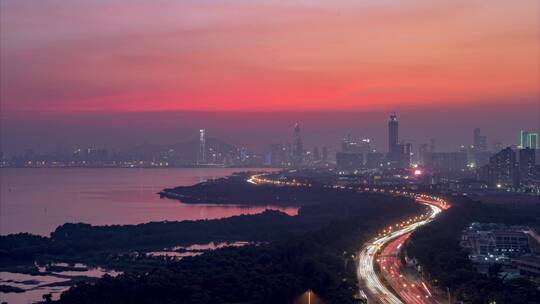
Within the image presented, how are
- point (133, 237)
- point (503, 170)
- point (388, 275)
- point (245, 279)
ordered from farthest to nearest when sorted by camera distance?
point (503, 170) → point (133, 237) → point (388, 275) → point (245, 279)

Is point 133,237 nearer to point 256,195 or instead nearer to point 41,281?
point 41,281

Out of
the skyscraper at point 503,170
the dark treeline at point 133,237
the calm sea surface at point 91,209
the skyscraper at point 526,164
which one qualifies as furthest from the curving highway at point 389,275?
the skyscraper at point 526,164

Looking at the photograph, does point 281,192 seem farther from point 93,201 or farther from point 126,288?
point 126,288

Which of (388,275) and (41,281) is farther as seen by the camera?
(41,281)

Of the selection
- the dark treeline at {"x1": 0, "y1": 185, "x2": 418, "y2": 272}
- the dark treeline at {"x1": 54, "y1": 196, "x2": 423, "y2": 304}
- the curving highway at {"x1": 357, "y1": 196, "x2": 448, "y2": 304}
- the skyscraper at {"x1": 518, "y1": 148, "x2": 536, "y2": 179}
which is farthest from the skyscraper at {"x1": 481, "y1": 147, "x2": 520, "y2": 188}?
the dark treeline at {"x1": 54, "y1": 196, "x2": 423, "y2": 304}

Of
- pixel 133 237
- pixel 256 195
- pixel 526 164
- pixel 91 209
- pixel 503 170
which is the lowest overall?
pixel 133 237

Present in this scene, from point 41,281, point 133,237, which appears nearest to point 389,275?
point 41,281
